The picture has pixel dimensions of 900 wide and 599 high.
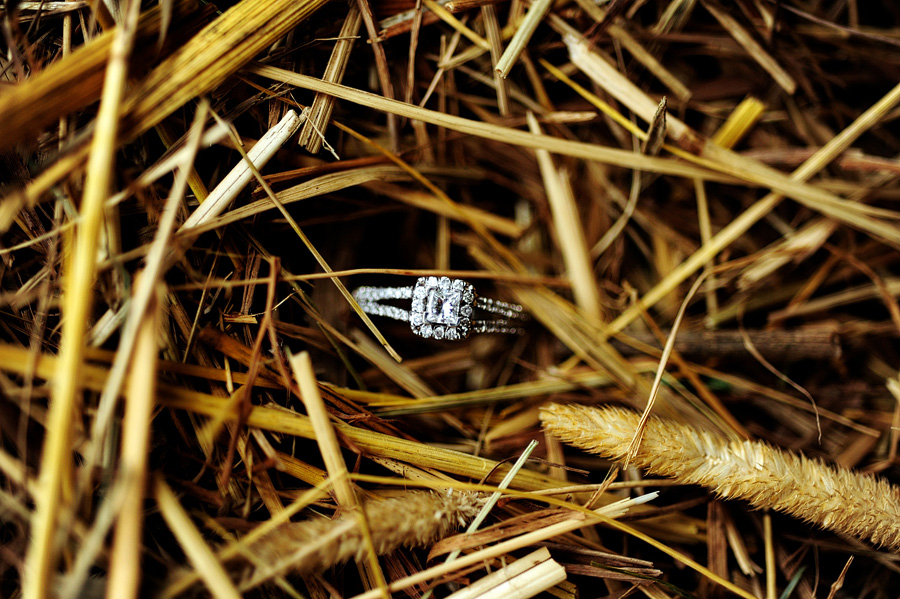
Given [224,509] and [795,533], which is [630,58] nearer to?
[795,533]

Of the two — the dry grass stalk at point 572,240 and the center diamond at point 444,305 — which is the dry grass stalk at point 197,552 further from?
the dry grass stalk at point 572,240

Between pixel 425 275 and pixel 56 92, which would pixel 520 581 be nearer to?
pixel 425 275

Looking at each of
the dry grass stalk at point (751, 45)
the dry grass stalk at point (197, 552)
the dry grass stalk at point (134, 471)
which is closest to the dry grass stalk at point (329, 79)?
the dry grass stalk at point (134, 471)

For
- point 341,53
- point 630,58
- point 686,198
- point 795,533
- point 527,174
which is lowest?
point 795,533

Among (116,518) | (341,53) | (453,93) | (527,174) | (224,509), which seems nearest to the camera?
(116,518)

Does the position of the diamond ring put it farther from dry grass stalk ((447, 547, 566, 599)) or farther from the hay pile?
dry grass stalk ((447, 547, 566, 599))

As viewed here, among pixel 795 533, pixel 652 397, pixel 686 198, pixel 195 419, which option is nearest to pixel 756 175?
pixel 686 198

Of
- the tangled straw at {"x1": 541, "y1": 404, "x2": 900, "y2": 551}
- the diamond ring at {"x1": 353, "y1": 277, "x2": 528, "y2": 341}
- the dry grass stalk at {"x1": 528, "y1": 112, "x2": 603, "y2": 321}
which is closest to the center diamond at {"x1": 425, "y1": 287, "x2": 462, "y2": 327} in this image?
the diamond ring at {"x1": 353, "y1": 277, "x2": 528, "y2": 341}
